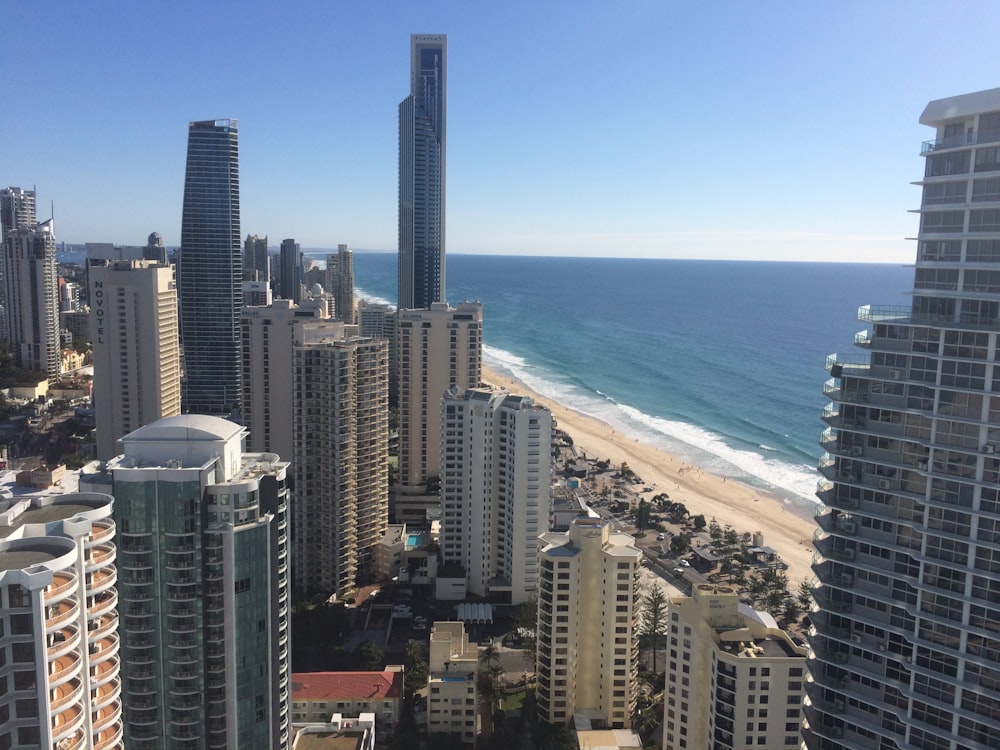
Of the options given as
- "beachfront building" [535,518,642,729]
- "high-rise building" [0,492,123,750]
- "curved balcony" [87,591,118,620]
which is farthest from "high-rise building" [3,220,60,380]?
"curved balcony" [87,591,118,620]

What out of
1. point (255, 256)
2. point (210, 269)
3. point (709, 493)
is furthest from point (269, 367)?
point (255, 256)

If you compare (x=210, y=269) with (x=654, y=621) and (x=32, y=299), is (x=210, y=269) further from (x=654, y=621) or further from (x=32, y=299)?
(x=654, y=621)

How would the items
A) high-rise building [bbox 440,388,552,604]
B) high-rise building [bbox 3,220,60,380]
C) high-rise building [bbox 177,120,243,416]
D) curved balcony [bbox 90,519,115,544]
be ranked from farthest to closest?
high-rise building [bbox 3,220,60,380] < high-rise building [bbox 177,120,243,416] < high-rise building [bbox 440,388,552,604] < curved balcony [bbox 90,519,115,544]

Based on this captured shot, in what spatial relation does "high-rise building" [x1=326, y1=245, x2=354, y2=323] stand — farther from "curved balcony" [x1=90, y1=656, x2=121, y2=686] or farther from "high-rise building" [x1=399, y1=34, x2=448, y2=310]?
"curved balcony" [x1=90, y1=656, x2=121, y2=686]

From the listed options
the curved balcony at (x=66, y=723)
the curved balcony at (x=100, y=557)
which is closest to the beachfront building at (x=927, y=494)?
the curved balcony at (x=100, y=557)

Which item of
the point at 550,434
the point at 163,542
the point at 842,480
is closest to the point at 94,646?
the point at 163,542

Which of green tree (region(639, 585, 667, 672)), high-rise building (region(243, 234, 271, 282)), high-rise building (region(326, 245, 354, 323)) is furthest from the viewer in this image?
high-rise building (region(243, 234, 271, 282))
